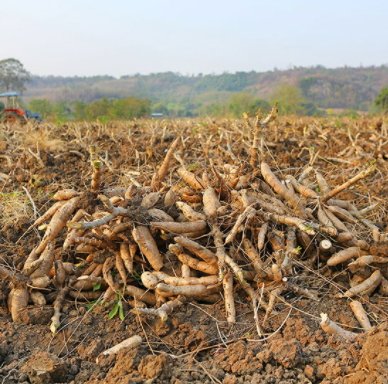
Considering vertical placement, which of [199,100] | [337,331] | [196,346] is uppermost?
[337,331]

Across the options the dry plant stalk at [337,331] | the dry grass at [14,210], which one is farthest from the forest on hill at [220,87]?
the dry plant stalk at [337,331]

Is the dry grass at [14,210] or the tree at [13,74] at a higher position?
the tree at [13,74]

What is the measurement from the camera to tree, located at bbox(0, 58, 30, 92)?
36.9 meters

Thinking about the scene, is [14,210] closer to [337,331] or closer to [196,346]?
[196,346]

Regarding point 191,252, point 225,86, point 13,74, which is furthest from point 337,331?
point 225,86

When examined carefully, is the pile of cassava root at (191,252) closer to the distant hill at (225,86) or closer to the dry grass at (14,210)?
the dry grass at (14,210)

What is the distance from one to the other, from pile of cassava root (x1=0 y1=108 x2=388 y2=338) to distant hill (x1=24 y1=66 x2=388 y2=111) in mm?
57912

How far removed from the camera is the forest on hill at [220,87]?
6352cm

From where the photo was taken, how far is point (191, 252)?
3.31m

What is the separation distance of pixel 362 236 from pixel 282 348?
1.46m

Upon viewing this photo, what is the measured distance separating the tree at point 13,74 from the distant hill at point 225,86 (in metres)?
30.2

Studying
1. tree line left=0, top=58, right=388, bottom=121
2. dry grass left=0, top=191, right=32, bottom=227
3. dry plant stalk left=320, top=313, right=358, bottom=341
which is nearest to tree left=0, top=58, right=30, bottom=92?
tree line left=0, top=58, right=388, bottom=121

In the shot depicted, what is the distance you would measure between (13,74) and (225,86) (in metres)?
61.9

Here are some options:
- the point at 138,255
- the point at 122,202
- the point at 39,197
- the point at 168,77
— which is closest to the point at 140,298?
the point at 138,255
